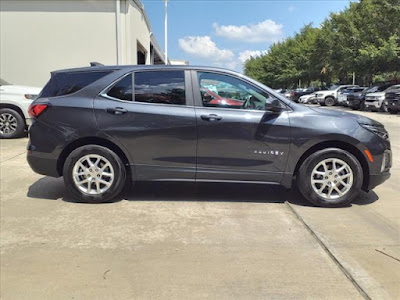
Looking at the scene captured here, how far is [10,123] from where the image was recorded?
10.1 meters

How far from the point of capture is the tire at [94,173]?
16.4 feet

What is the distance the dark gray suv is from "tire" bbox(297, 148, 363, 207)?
1 centimetres

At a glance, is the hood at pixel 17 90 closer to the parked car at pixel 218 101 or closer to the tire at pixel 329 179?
the parked car at pixel 218 101

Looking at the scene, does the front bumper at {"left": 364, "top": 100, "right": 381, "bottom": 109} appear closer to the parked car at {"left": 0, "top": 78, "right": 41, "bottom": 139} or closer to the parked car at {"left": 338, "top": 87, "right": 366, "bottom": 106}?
the parked car at {"left": 338, "top": 87, "right": 366, "bottom": 106}

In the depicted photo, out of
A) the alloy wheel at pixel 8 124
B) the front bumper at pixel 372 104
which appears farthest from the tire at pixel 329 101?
the alloy wheel at pixel 8 124

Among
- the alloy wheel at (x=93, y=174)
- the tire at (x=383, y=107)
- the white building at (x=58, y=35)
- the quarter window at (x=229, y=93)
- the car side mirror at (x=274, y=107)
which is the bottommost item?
the alloy wheel at (x=93, y=174)

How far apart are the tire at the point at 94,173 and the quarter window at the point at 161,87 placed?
83 cm

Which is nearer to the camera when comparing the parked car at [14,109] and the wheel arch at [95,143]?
the wheel arch at [95,143]

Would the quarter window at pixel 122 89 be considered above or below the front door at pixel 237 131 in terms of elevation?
above

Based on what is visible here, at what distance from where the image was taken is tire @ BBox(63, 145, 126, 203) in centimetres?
501

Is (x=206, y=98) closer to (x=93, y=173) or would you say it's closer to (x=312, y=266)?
(x=93, y=173)

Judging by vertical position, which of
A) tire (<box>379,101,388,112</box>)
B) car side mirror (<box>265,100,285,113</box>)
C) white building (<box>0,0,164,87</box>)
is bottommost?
tire (<box>379,101,388,112</box>)

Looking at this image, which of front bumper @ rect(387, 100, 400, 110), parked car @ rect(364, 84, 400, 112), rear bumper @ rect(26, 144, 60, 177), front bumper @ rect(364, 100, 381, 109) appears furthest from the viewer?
front bumper @ rect(364, 100, 381, 109)

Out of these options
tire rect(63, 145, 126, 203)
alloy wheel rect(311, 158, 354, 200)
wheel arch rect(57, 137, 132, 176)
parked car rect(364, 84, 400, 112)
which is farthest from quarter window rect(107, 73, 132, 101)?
parked car rect(364, 84, 400, 112)
